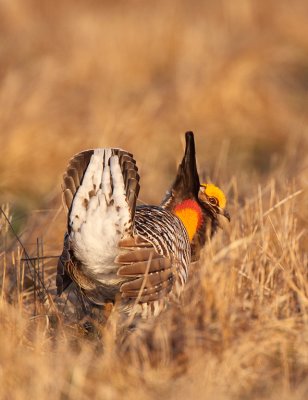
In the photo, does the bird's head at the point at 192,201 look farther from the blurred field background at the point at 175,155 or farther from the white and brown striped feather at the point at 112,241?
the white and brown striped feather at the point at 112,241

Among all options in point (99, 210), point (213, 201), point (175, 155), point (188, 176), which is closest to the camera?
point (99, 210)

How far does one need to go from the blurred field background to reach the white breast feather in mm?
329

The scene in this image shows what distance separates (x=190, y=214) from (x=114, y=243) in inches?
45.1

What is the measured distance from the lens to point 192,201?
17.9ft

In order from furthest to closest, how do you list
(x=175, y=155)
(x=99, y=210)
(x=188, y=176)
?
(x=175, y=155), (x=188, y=176), (x=99, y=210)

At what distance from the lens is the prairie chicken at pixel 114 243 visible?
167 inches

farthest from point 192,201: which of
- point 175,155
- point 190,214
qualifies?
point 175,155

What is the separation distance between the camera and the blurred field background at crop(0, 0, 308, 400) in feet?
11.6

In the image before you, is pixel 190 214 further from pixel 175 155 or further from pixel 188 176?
pixel 175 155

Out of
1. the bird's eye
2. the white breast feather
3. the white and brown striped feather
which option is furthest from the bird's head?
the white breast feather

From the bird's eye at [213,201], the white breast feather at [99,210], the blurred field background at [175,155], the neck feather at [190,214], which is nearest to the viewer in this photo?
the blurred field background at [175,155]

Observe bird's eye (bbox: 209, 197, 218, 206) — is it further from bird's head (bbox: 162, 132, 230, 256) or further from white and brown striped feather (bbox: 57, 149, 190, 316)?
white and brown striped feather (bbox: 57, 149, 190, 316)

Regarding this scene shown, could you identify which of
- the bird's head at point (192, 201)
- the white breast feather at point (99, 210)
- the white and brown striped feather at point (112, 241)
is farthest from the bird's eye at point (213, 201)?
the white breast feather at point (99, 210)

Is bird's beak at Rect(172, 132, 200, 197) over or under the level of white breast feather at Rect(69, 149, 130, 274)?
over
